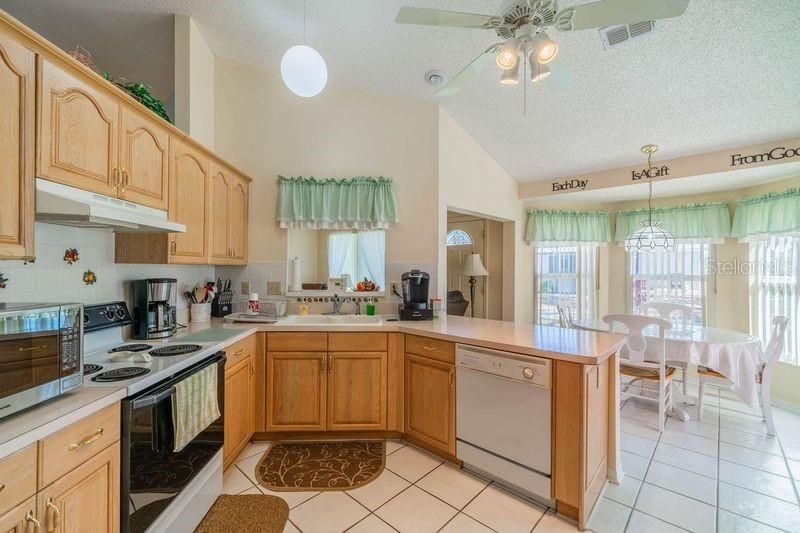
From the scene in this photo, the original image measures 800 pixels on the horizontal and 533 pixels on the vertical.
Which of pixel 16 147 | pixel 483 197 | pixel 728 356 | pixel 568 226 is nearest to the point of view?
pixel 16 147

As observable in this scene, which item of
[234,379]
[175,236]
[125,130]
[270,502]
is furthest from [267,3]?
[270,502]

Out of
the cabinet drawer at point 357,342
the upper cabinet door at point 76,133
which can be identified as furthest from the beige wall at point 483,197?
the upper cabinet door at point 76,133

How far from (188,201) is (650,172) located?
13.8 ft

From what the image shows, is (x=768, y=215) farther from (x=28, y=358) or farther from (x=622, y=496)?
(x=28, y=358)

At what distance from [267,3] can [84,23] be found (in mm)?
1383

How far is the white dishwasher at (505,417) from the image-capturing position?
179cm

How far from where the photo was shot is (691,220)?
395 centimetres

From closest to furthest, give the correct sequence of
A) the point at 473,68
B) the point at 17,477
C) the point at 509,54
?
1. the point at 17,477
2. the point at 509,54
3. the point at 473,68

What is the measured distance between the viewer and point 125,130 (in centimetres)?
171

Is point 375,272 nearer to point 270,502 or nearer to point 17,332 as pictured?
point 270,502

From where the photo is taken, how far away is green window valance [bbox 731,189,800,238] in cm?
310

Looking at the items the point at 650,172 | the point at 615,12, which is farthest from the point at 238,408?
the point at 650,172

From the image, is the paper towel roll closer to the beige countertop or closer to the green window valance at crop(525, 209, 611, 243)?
the beige countertop

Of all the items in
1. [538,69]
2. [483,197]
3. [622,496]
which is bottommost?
[622,496]
